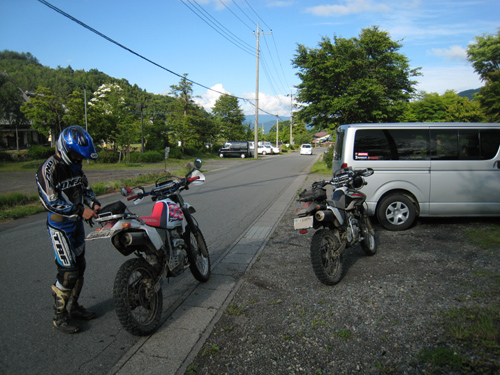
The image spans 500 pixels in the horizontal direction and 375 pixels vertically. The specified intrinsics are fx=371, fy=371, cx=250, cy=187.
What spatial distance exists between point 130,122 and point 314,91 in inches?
674

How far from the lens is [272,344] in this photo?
3.27 metres

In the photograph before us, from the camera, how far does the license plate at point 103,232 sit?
301cm

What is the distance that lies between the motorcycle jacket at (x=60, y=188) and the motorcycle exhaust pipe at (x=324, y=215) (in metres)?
2.59

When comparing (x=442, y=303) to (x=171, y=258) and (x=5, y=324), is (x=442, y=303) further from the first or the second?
(x=5, y=324)

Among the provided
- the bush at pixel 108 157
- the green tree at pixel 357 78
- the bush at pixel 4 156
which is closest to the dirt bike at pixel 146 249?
the green tree at pixel 357 78

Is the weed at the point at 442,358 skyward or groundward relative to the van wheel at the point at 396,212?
groundward

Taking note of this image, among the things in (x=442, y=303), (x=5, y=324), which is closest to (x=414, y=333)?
(x=442, y=303)

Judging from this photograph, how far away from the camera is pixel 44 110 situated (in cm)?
3672

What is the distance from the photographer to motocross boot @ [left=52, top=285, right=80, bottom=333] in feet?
11.3

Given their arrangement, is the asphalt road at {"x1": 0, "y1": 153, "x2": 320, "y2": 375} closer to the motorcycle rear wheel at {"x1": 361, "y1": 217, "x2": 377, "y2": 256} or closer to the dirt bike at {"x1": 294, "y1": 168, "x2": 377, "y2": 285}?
the dirt bike at {"x1": 294, "y1": 168, "x2": 377, "y2": 285}

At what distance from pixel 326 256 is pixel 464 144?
454 cm

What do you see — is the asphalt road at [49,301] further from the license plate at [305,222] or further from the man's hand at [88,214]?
the license plate at [305,222]

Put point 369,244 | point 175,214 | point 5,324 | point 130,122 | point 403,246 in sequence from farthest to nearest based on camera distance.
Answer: point 130,122 → point 403,246 → point 369,244 → point 175,214 → point 5,324

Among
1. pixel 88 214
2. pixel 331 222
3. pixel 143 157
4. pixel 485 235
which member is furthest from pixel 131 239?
pixel 143 157
